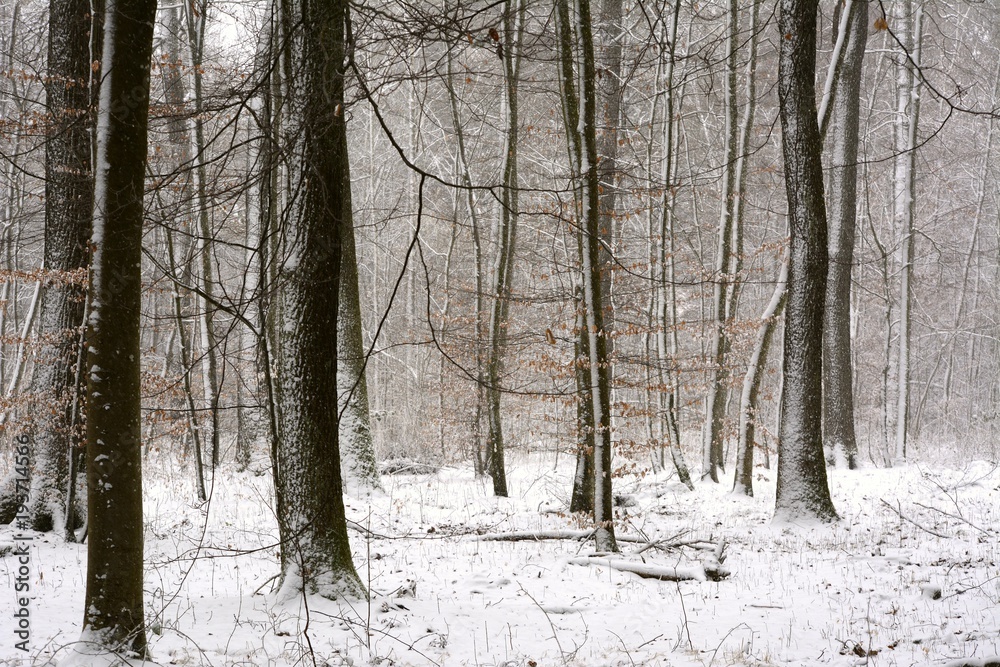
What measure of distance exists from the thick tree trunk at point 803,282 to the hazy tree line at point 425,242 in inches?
1.2

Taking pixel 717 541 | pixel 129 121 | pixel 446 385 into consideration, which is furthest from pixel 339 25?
pixel 446 385

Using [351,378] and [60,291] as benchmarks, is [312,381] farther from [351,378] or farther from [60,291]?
[351,378]

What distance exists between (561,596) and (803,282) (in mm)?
5538

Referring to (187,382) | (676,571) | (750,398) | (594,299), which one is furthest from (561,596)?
(750,398)

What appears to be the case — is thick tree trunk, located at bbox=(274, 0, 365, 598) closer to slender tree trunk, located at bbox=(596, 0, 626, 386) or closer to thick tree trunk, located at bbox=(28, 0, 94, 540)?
thick tree trunk, located at bbox=(28, 0, 94, 540)

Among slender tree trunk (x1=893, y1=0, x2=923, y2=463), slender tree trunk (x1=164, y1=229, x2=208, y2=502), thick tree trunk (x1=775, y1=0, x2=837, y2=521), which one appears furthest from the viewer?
slender tree trunk (x1=893, y1=0, x2=923, y2=463)

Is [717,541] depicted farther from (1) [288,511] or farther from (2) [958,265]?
(2) [958,265]

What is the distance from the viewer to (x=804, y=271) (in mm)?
9266

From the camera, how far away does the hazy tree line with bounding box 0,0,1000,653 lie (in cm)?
413

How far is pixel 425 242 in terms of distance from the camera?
24.4 metres

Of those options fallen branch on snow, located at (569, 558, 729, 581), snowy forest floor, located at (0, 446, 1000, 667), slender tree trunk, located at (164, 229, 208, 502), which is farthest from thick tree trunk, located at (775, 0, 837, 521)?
slender tree trunk, located at (164, 229, 208, 502)

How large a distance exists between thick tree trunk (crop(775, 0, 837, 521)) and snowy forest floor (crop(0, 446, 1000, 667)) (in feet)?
1.89

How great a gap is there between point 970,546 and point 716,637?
4336 millimetres

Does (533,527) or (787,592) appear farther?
(533,527)
